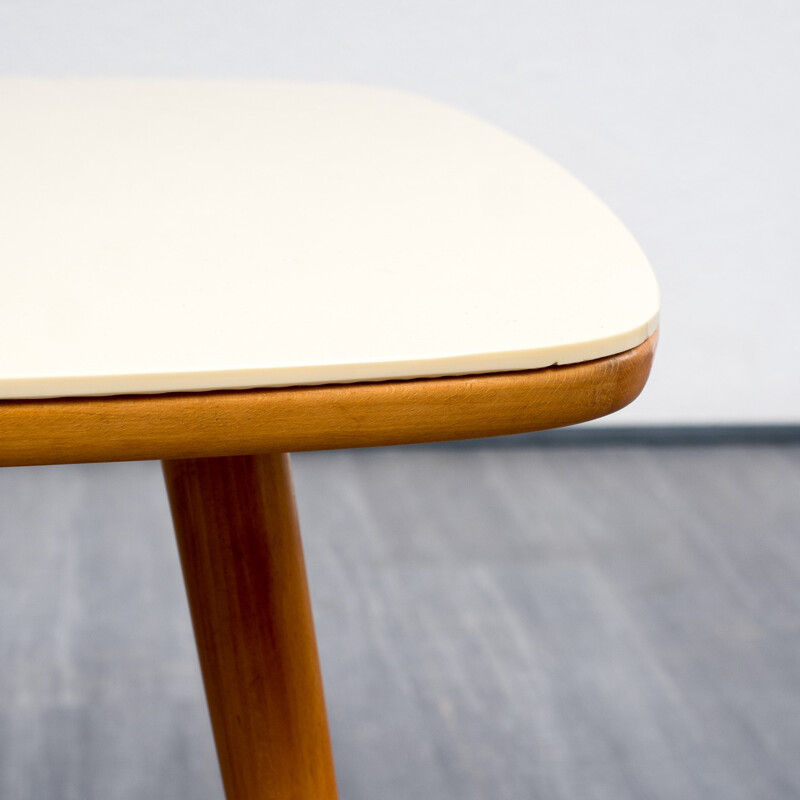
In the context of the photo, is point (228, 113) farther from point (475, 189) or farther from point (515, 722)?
point (515, 722)

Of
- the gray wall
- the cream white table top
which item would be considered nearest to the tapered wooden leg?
the cream white table top

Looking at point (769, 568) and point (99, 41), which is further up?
point (99, 41)

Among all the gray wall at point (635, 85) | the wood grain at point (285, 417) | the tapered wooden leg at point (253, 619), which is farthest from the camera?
the gray wall at point (635, 85)

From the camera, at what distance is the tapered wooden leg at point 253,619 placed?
18.3 inches

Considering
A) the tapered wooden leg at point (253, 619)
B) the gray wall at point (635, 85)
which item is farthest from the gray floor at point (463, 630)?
the tapered wooden leg at point (253, 619)

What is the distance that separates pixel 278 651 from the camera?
48 cm

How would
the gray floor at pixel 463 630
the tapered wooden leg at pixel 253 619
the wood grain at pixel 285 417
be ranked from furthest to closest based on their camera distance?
the gray floor at pixel 463 630 → the tapered wooden leg at pixel 253 619 → the wood grain at pixel 285 417

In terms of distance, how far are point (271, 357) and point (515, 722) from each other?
78 centimetres

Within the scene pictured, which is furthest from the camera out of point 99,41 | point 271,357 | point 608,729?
point 99,41

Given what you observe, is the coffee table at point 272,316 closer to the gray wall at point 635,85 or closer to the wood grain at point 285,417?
the wood grain at point 285,417

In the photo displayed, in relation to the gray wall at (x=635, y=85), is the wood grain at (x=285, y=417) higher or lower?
higher

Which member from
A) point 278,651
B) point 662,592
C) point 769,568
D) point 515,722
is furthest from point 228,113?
point 769,568

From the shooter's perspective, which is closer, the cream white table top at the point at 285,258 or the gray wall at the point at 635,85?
the cream white table top at the point at 285,258

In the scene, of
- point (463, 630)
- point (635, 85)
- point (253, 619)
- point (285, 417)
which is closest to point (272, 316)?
point (285, 417)
